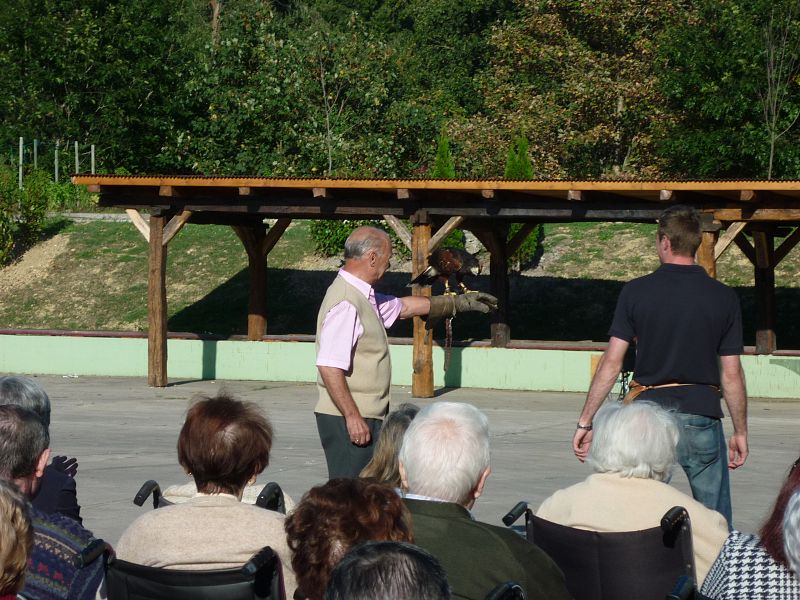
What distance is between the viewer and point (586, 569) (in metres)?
3.66

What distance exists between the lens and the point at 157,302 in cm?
1714

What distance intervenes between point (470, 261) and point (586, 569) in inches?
482

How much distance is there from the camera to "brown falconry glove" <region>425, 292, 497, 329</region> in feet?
19.0

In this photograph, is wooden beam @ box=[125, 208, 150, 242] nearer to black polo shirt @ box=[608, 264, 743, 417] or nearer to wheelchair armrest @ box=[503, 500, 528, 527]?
black polo shirt @ box=[608, 264, 743, 417]

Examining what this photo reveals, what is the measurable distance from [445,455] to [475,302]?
9.11 ft

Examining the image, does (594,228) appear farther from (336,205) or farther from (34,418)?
(34,418)

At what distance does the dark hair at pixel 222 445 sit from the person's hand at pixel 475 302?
8.07 feet

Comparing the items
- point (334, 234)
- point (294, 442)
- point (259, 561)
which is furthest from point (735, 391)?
point (334, 234)

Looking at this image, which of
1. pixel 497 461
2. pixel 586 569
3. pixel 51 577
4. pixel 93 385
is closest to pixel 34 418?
pixel 51 577

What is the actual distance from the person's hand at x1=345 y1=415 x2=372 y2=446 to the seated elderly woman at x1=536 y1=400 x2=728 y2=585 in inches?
55.4

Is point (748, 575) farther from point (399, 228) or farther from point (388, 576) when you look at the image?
point (399, 228)

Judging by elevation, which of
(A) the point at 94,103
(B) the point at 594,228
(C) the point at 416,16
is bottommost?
(B) the point at 594,228

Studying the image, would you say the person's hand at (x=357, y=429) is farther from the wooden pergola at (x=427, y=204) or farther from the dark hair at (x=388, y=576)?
the wooden pergola at (x=427, y=204)

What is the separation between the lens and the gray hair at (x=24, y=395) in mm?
4422
